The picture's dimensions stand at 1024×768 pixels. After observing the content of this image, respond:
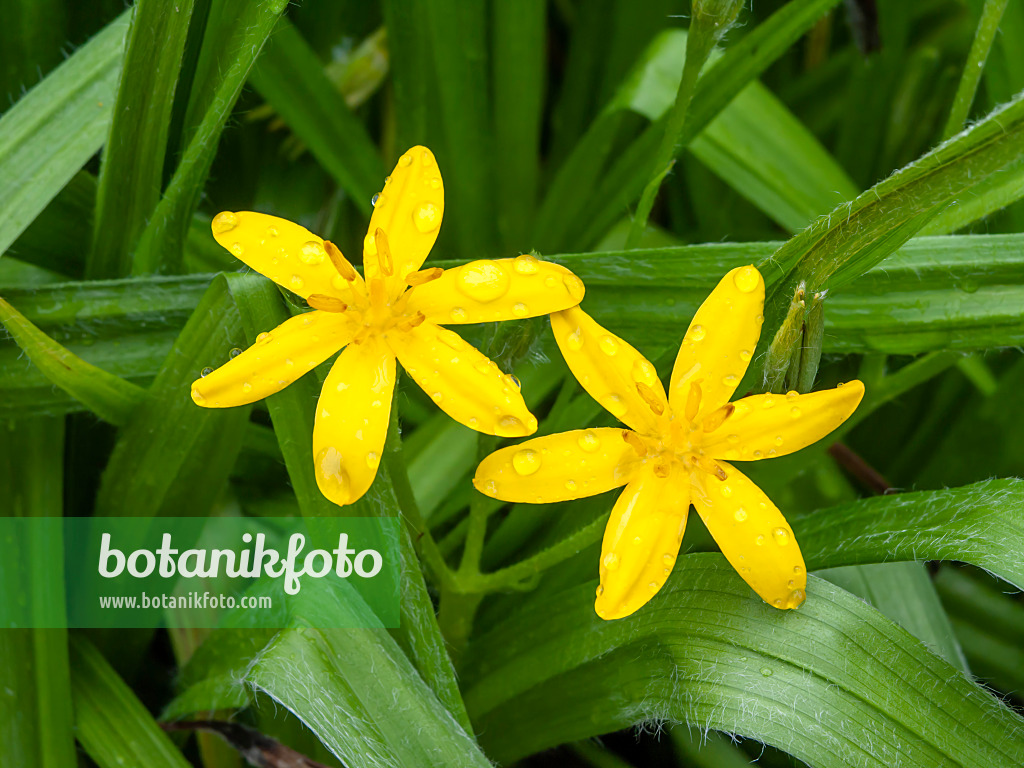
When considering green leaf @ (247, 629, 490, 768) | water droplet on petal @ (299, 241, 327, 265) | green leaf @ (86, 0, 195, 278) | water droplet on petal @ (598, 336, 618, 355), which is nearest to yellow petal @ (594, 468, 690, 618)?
water droplet on petal @ (598, 336, 618, 355)

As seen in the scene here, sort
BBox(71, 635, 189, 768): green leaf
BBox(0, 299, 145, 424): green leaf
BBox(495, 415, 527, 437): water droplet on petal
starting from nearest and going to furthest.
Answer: BBox(495, 415, 527, 437): water droplet on petal → BBox(0, 299, 145, 424): green leaf → BBox(71, 635, 189, 768): green leaf

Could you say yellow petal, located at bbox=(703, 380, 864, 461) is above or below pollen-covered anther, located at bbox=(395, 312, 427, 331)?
below

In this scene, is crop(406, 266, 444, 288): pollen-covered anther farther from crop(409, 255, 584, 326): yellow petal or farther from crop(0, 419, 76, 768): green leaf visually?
crop(0, 419, 76, 768): green leaf

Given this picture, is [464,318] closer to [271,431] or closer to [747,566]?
[747,566]

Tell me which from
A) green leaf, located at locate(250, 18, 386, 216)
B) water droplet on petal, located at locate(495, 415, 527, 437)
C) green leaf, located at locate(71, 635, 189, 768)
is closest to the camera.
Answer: water droplet on petal, located at locate(495, 415, 527, 437)

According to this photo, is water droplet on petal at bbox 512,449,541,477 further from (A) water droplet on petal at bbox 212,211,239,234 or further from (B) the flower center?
(A) water droplet on petal at bbox 212,211,239,234

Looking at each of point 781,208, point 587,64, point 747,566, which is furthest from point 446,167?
point 747,566

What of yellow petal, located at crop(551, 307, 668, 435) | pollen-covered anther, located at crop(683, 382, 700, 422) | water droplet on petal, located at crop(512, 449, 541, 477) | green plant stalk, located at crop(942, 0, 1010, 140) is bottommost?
water droplet on petal, located at crop(512, 449, 541, 477)

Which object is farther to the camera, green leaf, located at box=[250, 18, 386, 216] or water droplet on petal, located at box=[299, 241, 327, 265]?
green leaf, located at box=[250, 18, 386, 216]
